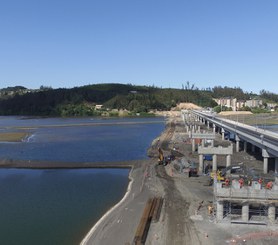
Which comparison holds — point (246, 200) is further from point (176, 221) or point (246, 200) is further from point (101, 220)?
point (101, 220)

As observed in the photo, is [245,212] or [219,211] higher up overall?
[245,212]

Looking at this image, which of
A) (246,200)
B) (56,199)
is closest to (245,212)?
(246,200)

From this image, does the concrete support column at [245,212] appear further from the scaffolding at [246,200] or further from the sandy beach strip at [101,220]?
the sandy beach strip at [101,220]

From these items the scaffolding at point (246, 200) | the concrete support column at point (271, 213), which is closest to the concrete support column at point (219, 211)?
the scaffolding at point (246, 200)

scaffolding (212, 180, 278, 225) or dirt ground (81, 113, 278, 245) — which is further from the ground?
scaffolding (212, 180, 278, 225)

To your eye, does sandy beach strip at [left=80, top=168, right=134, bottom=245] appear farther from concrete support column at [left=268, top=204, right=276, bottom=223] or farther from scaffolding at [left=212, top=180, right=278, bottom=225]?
concrete support column at [left=268, top=204, right=276, bottom=223]

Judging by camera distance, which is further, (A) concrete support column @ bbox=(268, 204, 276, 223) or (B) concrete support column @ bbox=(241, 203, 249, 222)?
(B) concrete support column @ bbox=(241, 203, 249, 222)

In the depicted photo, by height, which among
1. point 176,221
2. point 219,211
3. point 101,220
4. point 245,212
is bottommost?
point 101,220

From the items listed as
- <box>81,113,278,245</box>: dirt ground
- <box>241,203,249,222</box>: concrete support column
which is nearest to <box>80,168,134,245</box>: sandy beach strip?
<box>81,113,278,245</box>: dirt ground

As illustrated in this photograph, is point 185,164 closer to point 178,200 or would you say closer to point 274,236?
point 178,200

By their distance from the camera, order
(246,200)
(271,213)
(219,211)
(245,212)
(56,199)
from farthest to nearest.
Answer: (56,199) < (219,211) < (245,212) < (246,200) < (271,213)

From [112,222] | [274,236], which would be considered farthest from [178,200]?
[274,236]
